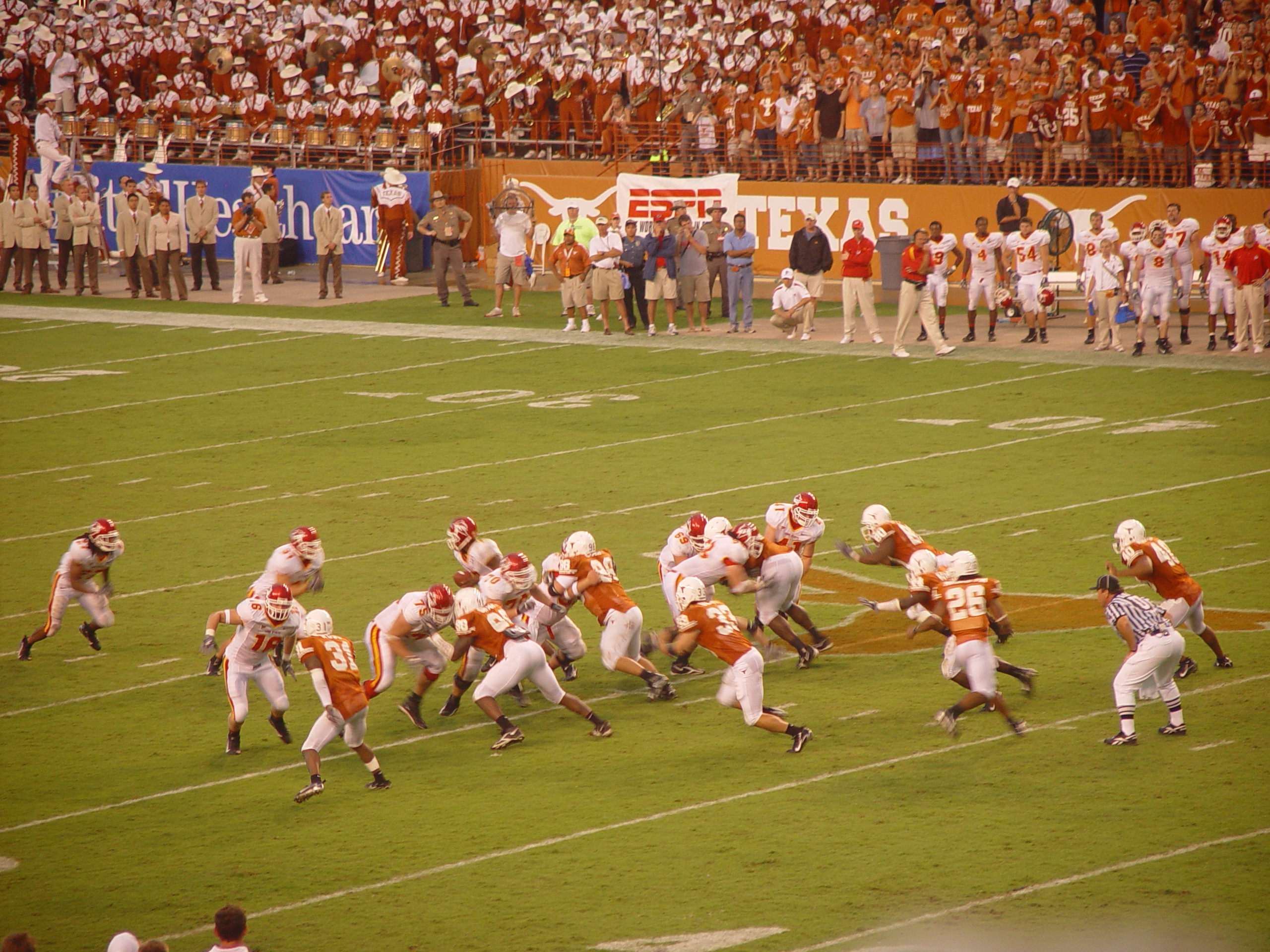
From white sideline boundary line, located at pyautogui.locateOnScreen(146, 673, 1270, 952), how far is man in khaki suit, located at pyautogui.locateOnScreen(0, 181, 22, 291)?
2331cm

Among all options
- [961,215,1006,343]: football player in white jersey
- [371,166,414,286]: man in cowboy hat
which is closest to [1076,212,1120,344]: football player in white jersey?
[961,215,1006,343]: football player in white jersey

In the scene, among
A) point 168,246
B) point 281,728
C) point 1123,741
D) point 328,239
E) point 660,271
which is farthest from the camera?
point 168,246

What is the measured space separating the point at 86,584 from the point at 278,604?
8.84 feet

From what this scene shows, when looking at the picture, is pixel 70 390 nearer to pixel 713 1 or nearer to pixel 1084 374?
pixel 1084 374

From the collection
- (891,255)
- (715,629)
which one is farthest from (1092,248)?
(715,629)

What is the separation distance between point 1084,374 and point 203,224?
54.1 ft

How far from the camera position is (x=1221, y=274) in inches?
880

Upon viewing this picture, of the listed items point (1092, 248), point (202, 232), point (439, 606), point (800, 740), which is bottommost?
point (800, 740)

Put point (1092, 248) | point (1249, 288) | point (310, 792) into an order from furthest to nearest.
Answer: point (1092, 248) < point (1249, 288) < point (310, 792)

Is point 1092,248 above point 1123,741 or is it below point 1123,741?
above

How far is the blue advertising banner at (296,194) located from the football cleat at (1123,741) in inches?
922

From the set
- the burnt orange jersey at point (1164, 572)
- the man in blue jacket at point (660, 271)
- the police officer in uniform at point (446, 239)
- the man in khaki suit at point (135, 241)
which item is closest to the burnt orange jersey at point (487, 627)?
the burnt orange jersey at point (1164, 572)

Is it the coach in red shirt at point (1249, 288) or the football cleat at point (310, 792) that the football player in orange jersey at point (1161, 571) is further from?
the coach in red shirt at point (1249, 288)

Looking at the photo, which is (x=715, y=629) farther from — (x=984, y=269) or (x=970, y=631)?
(x=984, y=269)
